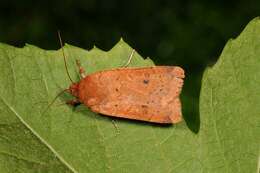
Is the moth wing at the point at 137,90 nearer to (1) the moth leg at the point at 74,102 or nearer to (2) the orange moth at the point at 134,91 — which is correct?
(2) the orange moth at the point at 134,91

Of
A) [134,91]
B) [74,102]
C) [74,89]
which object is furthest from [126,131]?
[134,91]

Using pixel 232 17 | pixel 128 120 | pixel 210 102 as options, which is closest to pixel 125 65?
pixel 128 120

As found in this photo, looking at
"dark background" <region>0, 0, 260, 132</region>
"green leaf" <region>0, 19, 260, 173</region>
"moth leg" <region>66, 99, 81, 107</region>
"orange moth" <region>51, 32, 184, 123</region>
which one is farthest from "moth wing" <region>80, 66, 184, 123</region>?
"dark background" <region>0, 0, 260, 132</region>

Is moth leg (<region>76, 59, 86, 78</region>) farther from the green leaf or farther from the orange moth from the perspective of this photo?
the green leaf

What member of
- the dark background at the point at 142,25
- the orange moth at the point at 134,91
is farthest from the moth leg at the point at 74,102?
the dark background at the point at 142,25

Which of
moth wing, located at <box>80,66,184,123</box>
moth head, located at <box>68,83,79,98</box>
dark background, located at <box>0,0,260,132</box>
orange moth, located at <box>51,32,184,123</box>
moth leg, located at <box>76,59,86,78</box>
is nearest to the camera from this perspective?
moth leg, located at <box>76,59,86,78</box>

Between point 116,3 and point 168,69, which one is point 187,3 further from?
point 168,69
